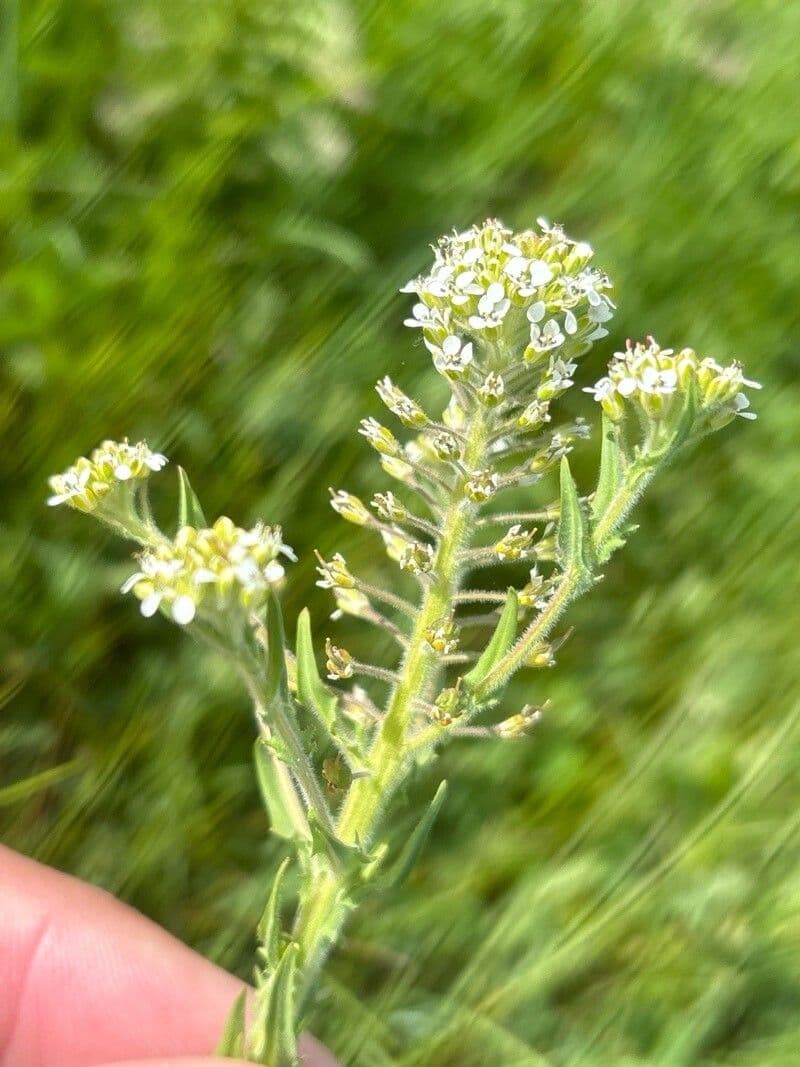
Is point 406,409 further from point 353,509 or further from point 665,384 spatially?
point 665,384

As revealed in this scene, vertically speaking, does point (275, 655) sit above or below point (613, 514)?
below

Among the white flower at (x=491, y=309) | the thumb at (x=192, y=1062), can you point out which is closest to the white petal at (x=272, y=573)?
the white flower at (x=491, y=309)

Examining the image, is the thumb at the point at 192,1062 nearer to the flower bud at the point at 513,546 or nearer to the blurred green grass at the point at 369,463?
the blurred green grass at the point at 369,463

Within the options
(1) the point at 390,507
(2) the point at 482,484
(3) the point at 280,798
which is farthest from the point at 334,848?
(2) the point at 482,484

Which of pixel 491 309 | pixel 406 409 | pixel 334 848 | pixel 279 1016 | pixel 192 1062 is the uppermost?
pixel 491 309

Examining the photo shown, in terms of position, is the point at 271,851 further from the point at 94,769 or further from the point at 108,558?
the point at 108,558

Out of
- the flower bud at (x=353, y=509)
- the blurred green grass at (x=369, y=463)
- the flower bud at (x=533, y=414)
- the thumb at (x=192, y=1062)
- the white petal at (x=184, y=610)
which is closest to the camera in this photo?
the white petal at (x=184, y=610)

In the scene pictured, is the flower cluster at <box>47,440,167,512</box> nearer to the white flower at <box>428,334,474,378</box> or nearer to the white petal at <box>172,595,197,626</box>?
the white petal at <box>172,595,197,626</box>

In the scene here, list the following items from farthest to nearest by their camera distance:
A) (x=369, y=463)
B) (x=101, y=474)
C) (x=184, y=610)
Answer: (x=369, y=463) → (x=101, y=474) → (x=184, y=610)
